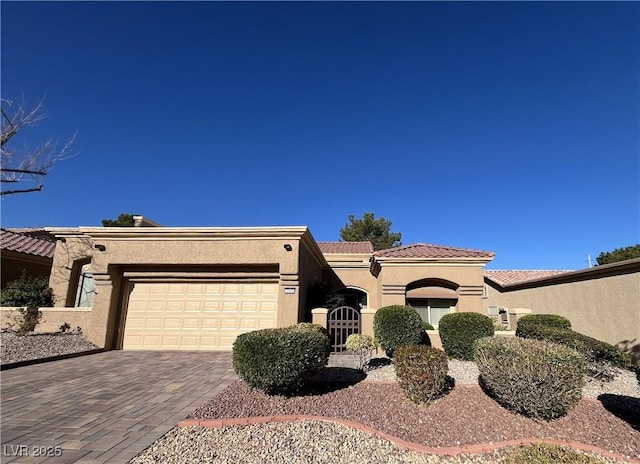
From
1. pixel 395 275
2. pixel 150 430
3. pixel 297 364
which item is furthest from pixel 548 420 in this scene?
pixel 395 275

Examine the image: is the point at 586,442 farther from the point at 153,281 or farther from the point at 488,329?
the point at 153,281

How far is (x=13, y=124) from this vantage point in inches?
383

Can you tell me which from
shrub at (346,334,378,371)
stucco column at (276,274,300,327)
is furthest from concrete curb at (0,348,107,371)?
shrub at (346,334,378,371)

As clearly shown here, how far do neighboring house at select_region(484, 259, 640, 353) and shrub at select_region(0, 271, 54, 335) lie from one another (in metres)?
20.9

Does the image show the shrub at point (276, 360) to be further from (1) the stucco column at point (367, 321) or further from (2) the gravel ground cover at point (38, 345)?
(2) the gravel ground cover at point (38, 345)

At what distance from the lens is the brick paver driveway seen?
4582mm

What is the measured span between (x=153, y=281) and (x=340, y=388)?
910 centimetres

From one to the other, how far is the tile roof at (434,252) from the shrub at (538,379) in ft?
28.9

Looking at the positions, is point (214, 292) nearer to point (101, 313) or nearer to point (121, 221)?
point (101, 313)

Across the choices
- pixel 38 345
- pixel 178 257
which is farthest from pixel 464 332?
pixel 38 345

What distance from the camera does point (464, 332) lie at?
10453 mm

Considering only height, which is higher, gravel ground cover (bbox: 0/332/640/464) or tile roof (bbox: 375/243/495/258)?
tile roof (bbox: 375/243/495/258)

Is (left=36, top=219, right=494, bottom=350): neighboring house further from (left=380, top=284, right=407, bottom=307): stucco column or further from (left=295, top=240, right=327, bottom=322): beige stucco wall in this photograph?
(left=380, top=284, right=407, bottom=307): stucco column

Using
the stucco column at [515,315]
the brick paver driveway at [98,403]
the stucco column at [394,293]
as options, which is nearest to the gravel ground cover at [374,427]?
the brick paver driveway at [98,403]
